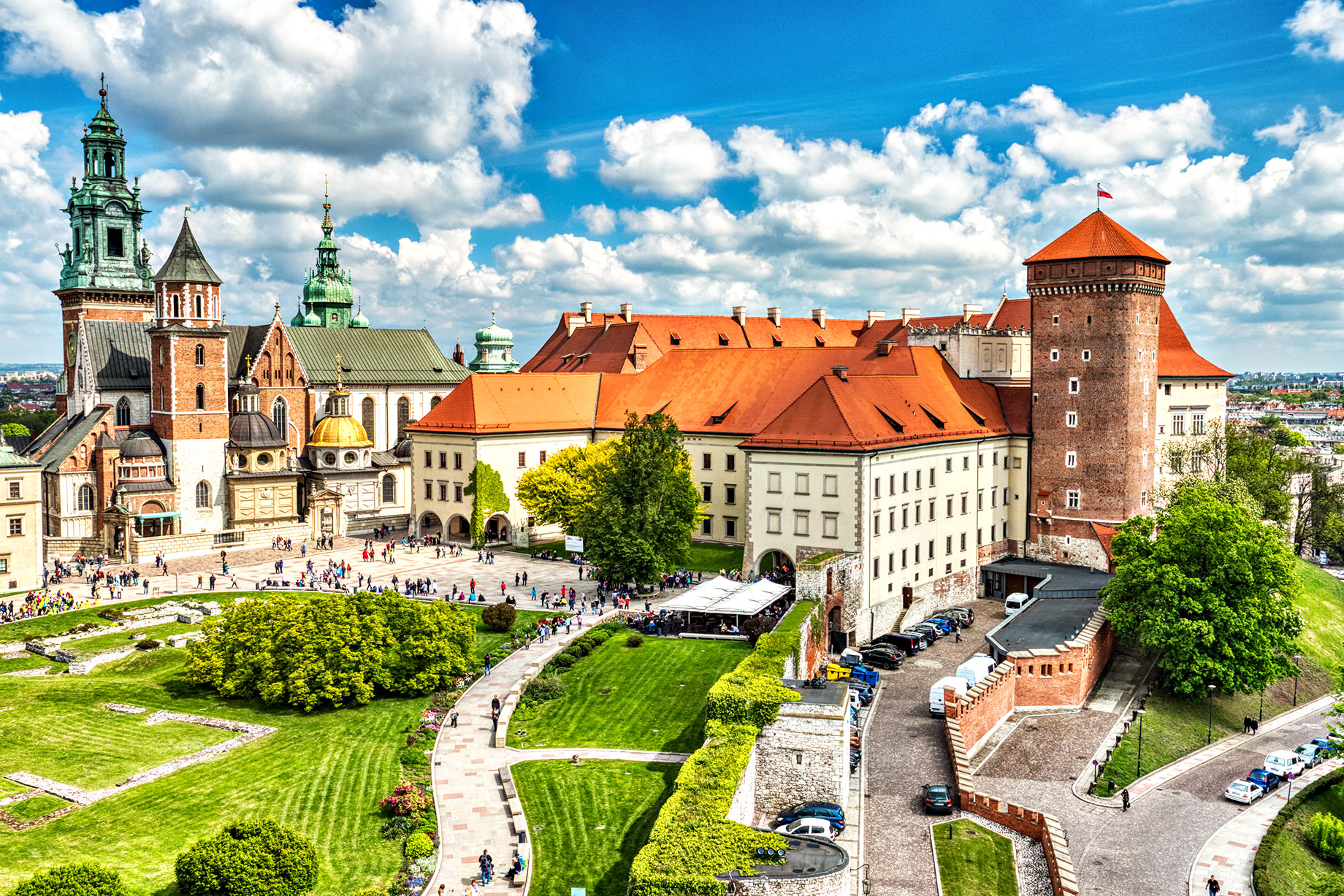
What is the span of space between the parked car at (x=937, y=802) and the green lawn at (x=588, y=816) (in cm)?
889

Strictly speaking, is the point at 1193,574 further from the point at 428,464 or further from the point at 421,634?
the point at 428,464

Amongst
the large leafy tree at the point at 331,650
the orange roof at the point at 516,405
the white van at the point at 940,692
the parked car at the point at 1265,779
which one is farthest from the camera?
the orange roof at the point at 516,405

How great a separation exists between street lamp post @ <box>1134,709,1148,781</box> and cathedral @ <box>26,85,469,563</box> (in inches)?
2310

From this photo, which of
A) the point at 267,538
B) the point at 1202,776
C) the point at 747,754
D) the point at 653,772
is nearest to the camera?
the point at 747,754

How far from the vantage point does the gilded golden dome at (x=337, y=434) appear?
305ft

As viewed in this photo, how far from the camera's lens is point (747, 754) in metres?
34.9

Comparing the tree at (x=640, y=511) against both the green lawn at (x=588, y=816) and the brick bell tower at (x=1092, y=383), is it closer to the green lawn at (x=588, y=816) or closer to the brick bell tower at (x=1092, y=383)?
the green lawn at (x=588, y=816)

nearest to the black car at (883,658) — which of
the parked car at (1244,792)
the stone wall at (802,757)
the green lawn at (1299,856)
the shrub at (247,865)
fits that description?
the parked car at (1244,792)

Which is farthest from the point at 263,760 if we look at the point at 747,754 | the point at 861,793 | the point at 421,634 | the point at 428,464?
the point at 428,464

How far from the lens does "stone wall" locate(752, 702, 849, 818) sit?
3619cm

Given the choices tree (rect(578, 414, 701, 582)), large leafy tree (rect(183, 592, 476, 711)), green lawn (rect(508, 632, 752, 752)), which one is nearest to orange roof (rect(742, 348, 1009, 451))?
tree (rect(578, 414, 701, 582))

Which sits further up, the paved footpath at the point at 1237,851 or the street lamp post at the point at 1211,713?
the street lamp post at the point at 1211,713

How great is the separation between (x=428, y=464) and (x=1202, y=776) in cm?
5524

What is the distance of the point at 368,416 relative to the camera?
103 meters
